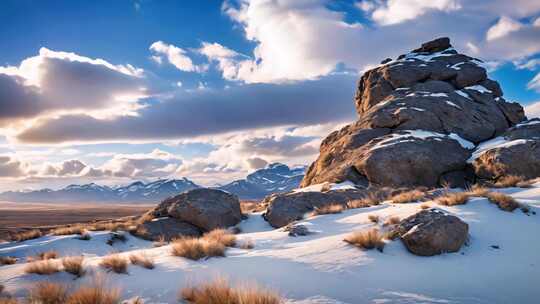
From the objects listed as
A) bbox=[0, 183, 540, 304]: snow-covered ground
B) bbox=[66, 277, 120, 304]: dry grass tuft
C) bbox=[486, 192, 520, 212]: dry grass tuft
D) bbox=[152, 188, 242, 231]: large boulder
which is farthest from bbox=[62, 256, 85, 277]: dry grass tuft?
bbox=[152, 188, 242, 231]: large boulder

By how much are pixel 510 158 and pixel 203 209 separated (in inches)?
717

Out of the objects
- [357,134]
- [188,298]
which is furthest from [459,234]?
[357,134]

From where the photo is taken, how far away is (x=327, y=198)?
67.1ft

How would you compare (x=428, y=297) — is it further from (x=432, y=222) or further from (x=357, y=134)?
(x=357, y=134)

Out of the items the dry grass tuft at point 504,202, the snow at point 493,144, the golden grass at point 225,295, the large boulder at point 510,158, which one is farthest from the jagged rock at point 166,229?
the snow at point 493,144

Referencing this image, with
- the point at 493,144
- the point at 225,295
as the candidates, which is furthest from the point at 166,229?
the point at 493,144

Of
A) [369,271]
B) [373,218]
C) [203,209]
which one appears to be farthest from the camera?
[203,209]

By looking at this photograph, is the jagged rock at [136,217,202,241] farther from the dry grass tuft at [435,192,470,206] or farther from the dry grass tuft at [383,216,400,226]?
the dry grass tuft at [435,192,470,206]

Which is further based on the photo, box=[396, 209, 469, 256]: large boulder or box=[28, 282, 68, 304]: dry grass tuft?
box=[396, 209, 469, 256]: large boulder

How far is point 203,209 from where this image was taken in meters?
20.5

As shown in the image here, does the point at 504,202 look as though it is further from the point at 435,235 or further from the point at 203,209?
the point at 203,209

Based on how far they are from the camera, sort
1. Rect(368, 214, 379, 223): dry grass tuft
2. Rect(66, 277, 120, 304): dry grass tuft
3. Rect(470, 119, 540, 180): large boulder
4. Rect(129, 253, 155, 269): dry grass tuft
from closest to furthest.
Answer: Rect(66, 277, 120, 304): dry grass tuft → Rect(129, 253, 155, 269): dry grass tuft → Rect(368, 214, 379, 223): dry grass tuft → Rect(470, 119, 540, 180): large boulder

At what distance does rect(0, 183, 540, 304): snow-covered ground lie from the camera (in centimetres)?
617

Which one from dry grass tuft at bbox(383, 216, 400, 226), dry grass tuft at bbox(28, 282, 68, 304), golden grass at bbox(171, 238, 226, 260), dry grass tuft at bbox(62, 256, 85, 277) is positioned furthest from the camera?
dry grass tuft at bbox(383, 216, 400, 226)
